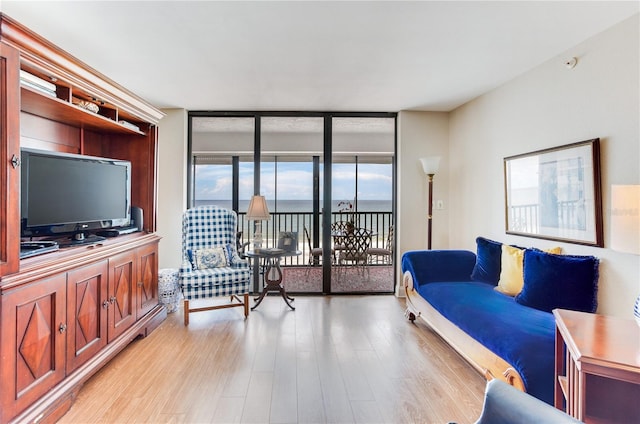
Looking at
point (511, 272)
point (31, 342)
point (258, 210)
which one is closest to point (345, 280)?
point (258, 210)

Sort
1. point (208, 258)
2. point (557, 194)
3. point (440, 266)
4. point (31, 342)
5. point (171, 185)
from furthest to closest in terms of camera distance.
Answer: point (171, 185) → point (208, 258) → point (440, 266) → point (557, 194) → point (31, 342)

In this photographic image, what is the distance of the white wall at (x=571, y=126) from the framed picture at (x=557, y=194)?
62mm

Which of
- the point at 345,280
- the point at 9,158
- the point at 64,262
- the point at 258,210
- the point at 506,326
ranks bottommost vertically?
the point at 345,280

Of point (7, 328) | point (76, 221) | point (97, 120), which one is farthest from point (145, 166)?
point (7, 328)

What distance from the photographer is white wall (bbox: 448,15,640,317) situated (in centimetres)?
210

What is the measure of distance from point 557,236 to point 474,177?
4.53 ft

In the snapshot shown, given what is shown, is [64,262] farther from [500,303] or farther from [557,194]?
[557,194]

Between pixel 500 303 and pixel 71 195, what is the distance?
327cm

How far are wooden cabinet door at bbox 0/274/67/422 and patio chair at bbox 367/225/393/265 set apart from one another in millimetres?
3916

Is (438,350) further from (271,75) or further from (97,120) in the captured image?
(97,120)

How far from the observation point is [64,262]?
77.9 inches

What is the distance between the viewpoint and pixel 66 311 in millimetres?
1989

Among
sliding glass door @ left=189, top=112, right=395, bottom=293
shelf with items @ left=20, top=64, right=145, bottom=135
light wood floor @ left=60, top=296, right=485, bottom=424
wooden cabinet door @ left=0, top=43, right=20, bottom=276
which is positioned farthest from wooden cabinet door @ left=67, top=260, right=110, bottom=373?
sliding glass door @ left=189, top=112, right=395, bottom=293

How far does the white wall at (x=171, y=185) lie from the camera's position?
4137 millimetres
